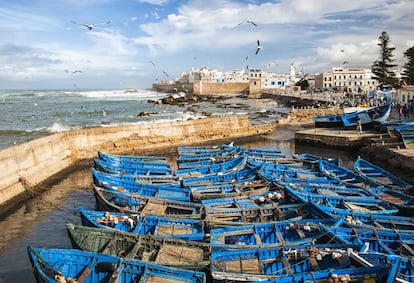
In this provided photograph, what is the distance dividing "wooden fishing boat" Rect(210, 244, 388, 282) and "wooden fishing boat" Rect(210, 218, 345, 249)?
0.98m

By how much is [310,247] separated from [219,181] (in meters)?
7.73

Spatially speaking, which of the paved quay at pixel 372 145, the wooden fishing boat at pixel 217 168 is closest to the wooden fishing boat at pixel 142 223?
the wooden fishing boat at pixel 217 168

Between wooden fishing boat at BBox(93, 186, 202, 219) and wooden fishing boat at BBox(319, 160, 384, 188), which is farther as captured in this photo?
wooden fishing boat at BBox(319, 160, 384, 188)

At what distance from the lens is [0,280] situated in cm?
922

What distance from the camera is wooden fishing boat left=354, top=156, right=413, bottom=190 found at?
14758 mm

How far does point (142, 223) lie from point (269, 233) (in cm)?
369

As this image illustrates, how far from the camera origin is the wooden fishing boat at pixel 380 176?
581 inches

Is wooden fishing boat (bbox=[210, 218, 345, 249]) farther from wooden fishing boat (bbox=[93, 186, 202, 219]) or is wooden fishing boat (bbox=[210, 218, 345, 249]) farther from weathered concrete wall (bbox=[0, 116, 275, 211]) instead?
weathered concrete wall (bbox=[0, 116, 275, 211])

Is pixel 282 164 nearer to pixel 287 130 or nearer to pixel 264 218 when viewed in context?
pixel 264 218

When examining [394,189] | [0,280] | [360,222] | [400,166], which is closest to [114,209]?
[0,280]

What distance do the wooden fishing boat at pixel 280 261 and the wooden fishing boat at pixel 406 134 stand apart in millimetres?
15586

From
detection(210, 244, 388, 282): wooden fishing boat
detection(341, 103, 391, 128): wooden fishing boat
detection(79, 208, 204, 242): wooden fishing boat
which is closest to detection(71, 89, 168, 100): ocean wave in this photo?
detection(341, 103, 391, 128): wooden fishing boat

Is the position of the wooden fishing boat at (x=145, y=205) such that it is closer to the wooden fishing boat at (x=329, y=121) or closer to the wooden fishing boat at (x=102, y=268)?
the wooden fishing boat at (x=102, y=268)

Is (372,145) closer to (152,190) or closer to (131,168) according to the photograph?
(131,168)
